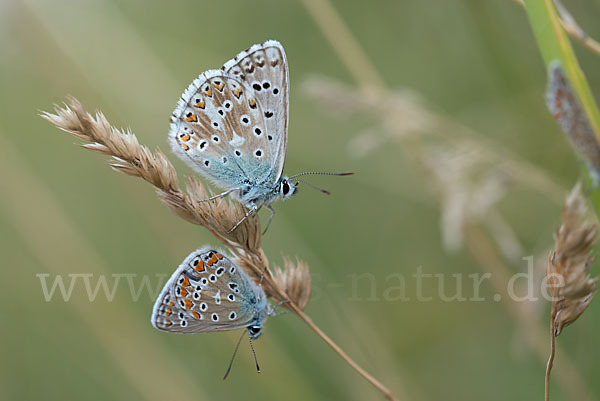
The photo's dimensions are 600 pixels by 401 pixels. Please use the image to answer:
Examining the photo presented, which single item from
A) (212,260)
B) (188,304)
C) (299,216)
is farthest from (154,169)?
(299,216)

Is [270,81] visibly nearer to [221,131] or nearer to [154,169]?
[221,131]

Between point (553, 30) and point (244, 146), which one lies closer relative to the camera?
point (553, 30)

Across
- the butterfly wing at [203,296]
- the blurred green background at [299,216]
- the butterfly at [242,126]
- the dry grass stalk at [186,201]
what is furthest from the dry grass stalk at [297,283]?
the blurred green background at [299,216]

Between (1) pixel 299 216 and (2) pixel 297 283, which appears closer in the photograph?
(2) pixel 297 283

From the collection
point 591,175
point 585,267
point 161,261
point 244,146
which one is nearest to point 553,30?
point 591,175

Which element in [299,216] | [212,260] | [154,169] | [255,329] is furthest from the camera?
[299,216]

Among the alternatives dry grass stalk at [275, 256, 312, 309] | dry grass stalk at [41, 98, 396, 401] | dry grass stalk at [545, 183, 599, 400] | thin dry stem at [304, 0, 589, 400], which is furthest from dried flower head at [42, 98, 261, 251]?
thin dry stem at [304, 0, 589, 400]

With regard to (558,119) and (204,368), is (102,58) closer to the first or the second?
(204,368)
